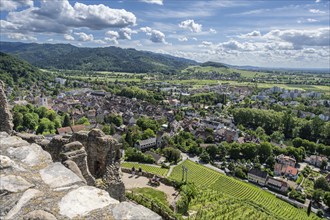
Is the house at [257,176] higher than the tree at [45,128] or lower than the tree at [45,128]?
lower

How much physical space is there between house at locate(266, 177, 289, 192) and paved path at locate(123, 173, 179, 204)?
25.3 m

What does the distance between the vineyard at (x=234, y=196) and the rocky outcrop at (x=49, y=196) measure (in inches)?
1316

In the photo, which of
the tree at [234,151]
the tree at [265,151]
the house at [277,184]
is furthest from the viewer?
the tree at [265,151]

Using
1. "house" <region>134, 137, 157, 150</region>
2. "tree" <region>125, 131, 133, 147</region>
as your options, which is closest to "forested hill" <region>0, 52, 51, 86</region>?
"tree" <region>125, 131, 133, 147</region>

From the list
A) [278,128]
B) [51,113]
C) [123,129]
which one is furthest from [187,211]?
[278,128]

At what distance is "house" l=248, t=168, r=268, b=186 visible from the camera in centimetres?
5506

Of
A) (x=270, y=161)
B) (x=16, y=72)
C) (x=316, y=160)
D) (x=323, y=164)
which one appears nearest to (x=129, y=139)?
(x=270, y=161)

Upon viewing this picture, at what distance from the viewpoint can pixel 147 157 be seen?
190 feet

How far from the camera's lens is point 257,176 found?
183ft

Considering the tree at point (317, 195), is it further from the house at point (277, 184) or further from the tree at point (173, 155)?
the tree at point (173, 155)

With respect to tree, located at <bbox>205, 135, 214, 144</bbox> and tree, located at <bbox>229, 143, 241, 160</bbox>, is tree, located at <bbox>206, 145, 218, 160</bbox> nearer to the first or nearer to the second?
tree, located at <bbox>229, 143, 241, 160</bbox>

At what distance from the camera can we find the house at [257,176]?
55062 millimetres

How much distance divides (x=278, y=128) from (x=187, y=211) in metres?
77.3

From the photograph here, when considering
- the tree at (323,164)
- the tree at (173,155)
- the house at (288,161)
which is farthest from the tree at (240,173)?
the tree at (323,164)
